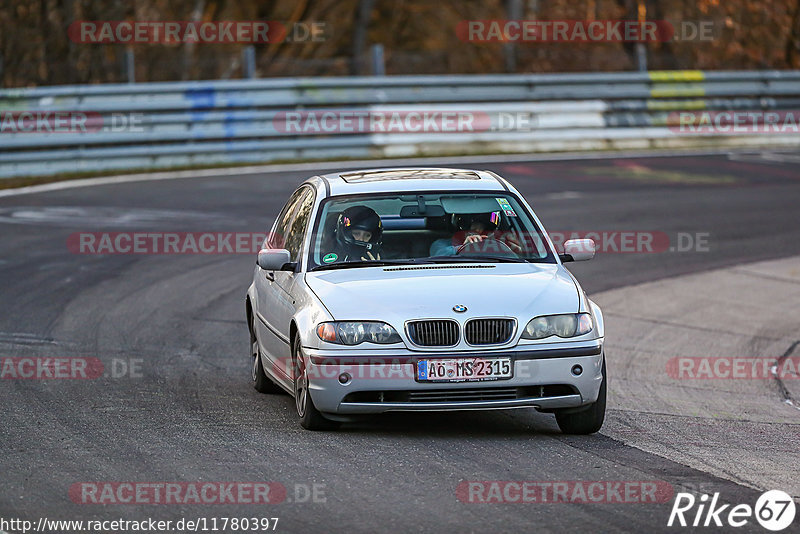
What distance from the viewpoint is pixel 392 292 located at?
26.7ft

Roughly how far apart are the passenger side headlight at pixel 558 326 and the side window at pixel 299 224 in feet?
6.05

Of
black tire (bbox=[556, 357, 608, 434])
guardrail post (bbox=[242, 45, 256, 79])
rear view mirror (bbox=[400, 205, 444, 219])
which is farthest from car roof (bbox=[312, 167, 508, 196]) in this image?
guardrail post (bbox=[242, 45, 256, 79])

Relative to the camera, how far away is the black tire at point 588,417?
8117mm

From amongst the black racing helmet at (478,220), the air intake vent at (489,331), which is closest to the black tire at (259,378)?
the black racing helmet at (478,220)

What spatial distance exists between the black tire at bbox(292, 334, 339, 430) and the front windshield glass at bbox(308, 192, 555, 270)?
717 millimetres

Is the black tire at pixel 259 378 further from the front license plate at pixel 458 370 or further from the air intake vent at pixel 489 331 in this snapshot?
the air intake vent at pixel 489 331

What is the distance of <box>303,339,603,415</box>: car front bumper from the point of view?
309 inches

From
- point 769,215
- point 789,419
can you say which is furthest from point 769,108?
point 789,419

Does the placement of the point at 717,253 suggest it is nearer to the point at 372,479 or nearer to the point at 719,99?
the point at 372,479

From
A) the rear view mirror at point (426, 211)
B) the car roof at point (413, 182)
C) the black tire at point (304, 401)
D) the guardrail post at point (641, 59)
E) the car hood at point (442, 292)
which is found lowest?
the black tire at point (304, 401)

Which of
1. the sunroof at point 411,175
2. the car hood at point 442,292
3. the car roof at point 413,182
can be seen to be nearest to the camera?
the car hood at point 442,292

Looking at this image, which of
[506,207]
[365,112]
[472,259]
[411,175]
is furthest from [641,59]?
[472,259]

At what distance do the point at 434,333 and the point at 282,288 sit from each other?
155 cm

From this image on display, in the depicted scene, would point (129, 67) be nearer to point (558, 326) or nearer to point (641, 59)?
point (641, 59)
